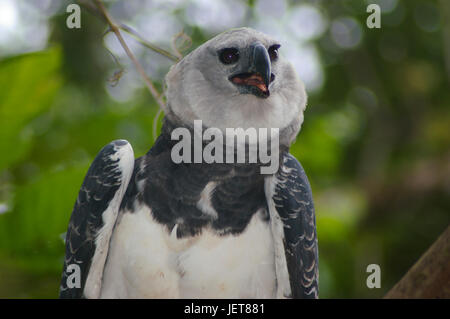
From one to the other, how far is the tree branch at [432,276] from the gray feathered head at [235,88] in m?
0.44

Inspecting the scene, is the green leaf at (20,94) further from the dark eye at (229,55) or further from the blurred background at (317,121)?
the dark eye at (229,55)

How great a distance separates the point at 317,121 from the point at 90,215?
72.2 inches

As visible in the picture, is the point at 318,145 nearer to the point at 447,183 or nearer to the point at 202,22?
the point at 202,22

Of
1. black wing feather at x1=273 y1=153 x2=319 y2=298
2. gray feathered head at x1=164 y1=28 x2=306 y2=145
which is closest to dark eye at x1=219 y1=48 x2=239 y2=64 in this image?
gray feathered head at x1=164 y1=28 x2=306 y2=145

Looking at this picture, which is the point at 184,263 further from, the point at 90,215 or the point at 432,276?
the point at 432,276

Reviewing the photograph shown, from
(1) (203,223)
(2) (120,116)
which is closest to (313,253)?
(1) (203,223)

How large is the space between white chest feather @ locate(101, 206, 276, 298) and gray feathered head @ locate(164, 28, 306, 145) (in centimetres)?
26

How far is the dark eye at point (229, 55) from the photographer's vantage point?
1.09 meters

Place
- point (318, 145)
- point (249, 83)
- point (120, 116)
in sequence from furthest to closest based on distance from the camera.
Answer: point (318, 145), point (120, 116), point (249, 83)

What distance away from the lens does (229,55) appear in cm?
110

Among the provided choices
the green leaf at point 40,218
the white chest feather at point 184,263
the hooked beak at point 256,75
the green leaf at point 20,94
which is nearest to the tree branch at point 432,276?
the white chest feather at point 184,263

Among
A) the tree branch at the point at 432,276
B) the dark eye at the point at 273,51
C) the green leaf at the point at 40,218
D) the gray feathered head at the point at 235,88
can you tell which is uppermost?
the dark eye at the point at 273,51

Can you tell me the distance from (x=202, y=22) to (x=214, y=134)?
1043mm

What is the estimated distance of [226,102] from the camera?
3.66ft
